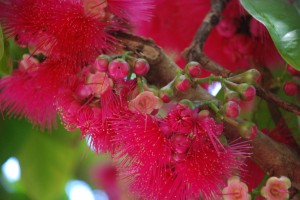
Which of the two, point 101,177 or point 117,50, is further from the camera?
point 101,177

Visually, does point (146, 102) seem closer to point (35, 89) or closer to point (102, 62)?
point (102, 62)

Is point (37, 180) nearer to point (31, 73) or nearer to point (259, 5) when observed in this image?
point (31, 73)

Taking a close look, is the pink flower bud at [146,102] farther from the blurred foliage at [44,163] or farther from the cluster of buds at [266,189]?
the blurred foliage at [44,163]

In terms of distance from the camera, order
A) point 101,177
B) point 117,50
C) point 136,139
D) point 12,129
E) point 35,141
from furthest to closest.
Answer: point 101,177 → point 35,141 → point 12,129 → point 117,50 → point 136,139

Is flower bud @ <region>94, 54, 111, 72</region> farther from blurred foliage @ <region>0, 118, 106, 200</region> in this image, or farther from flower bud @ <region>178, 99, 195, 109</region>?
blurred foliage @ <region>0, 118, 106, 200</region>

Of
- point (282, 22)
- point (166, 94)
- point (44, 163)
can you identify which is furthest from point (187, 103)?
point (44, 163)

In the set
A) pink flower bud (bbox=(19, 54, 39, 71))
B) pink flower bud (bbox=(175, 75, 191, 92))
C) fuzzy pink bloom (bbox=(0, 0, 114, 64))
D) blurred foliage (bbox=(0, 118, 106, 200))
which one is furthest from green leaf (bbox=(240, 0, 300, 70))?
blurred foliage (bbox=(0, 118, 106, 200))

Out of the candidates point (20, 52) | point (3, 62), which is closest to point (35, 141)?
point (20, 52)
